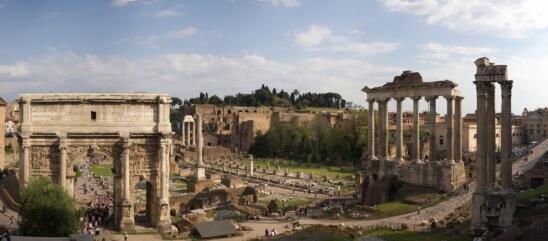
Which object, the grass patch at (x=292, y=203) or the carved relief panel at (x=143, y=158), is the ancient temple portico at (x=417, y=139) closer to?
the grass patch at (x=292, y=203)

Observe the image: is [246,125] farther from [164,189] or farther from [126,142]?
[126,142]

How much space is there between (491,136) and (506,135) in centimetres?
73

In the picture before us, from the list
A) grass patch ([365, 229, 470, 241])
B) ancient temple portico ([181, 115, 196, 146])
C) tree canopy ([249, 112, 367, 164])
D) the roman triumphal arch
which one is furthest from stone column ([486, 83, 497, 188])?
ancient temple portico ([181, 115, 196, 146])

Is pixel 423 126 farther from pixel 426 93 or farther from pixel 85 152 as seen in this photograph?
pixel 85 152

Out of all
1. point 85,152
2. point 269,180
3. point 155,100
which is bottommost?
point 269,180

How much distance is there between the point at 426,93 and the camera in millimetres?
41594

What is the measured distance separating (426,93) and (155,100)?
20.7 m

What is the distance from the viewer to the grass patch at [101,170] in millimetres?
69088

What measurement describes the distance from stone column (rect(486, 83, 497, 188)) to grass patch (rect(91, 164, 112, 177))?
51418mm

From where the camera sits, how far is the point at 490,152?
25766 millimetres

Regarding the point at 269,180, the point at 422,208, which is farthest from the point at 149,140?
the point at 269,180

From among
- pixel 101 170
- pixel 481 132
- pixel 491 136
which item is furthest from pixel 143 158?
pixel 101 170

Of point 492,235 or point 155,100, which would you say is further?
point 155,100

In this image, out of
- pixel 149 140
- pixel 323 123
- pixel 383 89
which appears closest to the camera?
pixel 149 140
